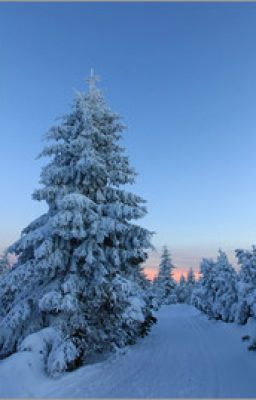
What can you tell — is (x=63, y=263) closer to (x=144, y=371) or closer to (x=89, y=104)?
(x=144, y=371)

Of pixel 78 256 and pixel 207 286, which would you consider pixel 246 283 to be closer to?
pixel 207 286

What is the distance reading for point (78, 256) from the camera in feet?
48.0

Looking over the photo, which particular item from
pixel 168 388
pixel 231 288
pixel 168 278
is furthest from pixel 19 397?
pixel 168 278

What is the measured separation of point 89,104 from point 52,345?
1074 cm

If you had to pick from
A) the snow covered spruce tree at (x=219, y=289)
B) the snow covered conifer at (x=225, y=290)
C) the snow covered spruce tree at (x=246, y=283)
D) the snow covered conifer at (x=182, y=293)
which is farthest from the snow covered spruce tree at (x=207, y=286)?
the snow covered conifer at (x=182, y=293)

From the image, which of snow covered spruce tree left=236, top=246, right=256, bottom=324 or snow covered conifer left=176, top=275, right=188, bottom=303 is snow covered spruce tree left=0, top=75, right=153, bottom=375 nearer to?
snow covered spruce tree left=236, top=246, right=256, bottom=324

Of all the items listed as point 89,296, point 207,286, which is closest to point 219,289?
point 207,286

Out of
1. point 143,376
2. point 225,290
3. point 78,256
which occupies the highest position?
point 78,256

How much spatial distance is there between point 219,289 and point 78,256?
91.0 ft

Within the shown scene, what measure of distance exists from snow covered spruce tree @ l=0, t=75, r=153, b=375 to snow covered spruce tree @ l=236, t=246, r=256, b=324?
45.9 ft

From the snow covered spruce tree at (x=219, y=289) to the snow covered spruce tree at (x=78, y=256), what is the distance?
20261 millimetres

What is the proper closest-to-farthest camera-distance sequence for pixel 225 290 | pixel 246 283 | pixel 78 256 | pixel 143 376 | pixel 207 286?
pixel 143 376 → pixel 78 256 → pixel 246 283 → pixel 225 290 → pixel 207 286

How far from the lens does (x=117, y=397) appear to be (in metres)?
10.7

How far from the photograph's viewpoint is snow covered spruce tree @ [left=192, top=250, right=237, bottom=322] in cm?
3525
